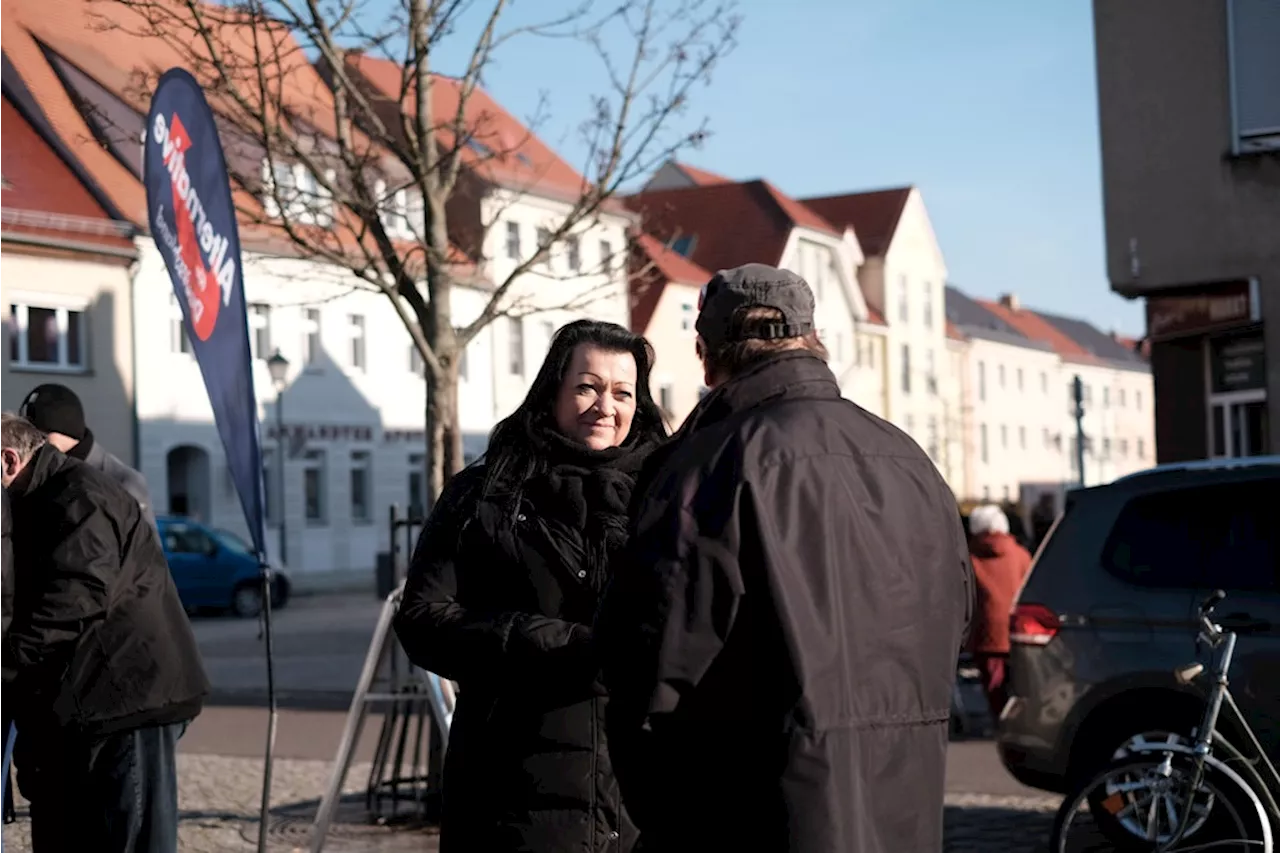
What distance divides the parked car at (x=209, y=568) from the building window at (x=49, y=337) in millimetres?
5797

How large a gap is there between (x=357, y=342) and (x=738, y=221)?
25457 millimetres

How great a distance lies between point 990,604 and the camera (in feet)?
40.4

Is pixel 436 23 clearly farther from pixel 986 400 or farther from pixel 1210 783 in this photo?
pixel 986 400

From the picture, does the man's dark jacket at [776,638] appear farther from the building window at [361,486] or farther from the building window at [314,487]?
the building window at [361,486]

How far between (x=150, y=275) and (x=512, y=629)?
35.2 meters

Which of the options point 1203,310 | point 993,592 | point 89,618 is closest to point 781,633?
point 89,618

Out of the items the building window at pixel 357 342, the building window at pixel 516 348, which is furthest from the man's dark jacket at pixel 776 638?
the building window at pixel 516 348

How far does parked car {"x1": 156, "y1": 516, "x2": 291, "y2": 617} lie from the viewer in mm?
30328

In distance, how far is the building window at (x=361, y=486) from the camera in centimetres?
4541

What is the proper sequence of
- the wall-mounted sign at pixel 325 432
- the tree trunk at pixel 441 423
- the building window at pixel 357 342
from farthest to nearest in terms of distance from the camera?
the building window at pixel 357 342
the wall-mounted sign at pixel 325 432
the tree trunk at pixel 441 423

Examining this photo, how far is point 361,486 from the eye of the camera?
151ft

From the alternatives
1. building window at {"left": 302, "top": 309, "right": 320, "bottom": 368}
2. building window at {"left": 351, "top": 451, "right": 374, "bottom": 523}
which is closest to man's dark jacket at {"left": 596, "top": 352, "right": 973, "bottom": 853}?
building window at {"left": 302, "top": 309, "right": 320, "bottom": 368}

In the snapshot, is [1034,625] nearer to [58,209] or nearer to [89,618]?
[89,618]

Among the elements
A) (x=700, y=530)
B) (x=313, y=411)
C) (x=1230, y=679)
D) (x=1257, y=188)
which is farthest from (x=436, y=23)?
(x=313, y=411)
